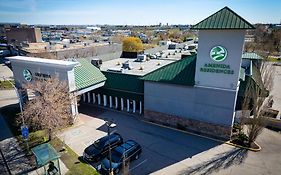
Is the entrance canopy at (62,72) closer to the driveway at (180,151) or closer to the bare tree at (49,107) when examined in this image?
the bare tree at (49,107)

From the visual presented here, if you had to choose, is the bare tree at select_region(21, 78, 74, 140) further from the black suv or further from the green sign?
the green sign

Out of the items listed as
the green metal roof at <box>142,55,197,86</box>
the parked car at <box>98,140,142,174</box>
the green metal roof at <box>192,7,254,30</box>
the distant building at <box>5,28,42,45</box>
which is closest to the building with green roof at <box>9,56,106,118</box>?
the green metal roof at <box>142,55,197,86</box>

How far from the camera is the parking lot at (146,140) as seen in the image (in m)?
19.7

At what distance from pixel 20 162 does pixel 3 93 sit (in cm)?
A: 2563

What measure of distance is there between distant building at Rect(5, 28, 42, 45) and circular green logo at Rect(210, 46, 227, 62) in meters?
86.7

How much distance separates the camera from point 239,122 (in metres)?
25.2

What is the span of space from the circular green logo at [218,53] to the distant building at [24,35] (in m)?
86.7

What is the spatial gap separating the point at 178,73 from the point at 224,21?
7.27m

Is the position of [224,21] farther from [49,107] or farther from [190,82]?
[49,107]

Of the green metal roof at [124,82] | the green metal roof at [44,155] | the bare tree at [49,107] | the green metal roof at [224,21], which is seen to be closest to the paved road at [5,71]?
the green metal roof at [124,82]

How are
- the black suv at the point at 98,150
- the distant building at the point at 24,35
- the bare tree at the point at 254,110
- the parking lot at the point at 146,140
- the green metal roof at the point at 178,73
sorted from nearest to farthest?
the black suv at the point at 98,150, the parking lot at the point at 146,140, the bare tree at the point at 254,110, the green metal roof at the point at 178,73, the distant building at the point at 24,35

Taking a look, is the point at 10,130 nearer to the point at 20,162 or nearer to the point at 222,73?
the point at 20,162

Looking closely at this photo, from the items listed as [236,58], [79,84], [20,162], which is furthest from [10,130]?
[236,58]

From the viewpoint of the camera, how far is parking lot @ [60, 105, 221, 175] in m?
19.7
